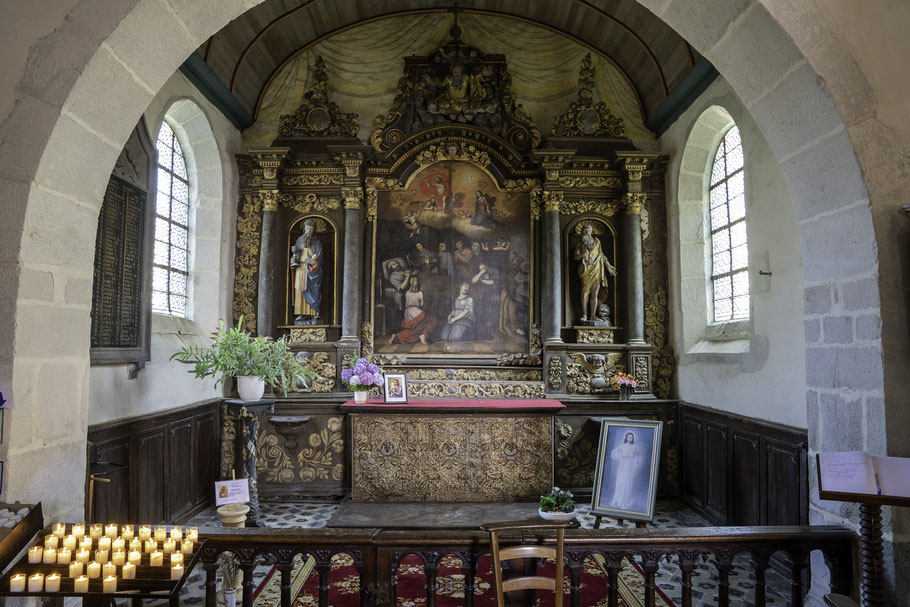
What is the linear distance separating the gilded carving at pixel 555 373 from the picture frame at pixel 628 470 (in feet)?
5.50

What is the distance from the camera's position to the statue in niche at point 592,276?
7652mm

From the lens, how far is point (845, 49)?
2.81 metres

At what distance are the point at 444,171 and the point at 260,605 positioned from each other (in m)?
5.68

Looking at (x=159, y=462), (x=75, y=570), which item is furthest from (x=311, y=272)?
(x=75, y=570)

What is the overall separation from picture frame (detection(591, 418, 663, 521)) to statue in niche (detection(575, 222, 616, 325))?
2.15 m

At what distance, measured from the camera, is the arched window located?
6.44 m

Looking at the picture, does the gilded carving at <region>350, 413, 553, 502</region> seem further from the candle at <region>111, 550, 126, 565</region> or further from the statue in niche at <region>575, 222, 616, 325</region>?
the candle at <region>111, 550, 126, 565</region>

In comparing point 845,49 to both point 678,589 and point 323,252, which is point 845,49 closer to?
point 678,589

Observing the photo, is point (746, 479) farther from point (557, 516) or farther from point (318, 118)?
point (318, 118)

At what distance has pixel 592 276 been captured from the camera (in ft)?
25.1

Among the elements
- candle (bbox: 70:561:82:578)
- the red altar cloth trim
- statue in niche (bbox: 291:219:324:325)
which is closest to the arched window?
the red altar cloth trim

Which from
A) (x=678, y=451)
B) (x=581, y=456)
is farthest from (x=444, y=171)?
(x=678, y=451)

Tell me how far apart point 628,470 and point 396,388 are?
271cm

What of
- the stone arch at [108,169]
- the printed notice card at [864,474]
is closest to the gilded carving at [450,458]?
the stone arch at [108,169]
